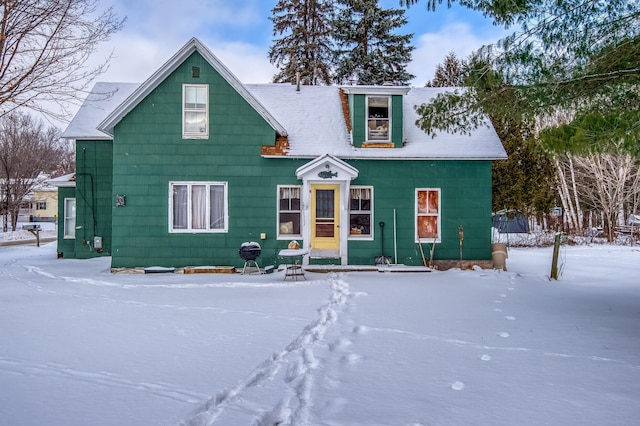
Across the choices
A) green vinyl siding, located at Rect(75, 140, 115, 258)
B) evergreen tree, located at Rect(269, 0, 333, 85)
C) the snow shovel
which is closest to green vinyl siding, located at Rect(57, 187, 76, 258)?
green vinyl siding, located at Rect(75, 140, 115, 258)

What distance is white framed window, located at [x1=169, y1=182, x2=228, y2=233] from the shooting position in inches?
468

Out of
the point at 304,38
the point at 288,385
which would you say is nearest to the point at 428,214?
the point at 288,385

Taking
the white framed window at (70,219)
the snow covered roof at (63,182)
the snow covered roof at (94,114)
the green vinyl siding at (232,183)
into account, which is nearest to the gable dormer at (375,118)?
the green vinyl siding at (232,183)

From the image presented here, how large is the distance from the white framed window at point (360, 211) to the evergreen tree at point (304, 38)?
16.0 meters

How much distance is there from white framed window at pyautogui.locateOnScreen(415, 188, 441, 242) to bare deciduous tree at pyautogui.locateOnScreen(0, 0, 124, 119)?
8.27m

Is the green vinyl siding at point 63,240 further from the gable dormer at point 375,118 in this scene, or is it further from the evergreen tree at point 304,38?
the evergreen tree at point 304,38

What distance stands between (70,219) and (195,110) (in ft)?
21.2

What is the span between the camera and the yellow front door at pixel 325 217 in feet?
40.0

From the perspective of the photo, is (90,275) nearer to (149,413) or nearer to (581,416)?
(149,413)

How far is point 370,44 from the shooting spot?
2720 cm

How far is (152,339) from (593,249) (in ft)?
61.5

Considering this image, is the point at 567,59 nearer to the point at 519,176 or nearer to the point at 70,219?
the point at 519,176

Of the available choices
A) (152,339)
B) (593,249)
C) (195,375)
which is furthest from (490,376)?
(593,249)

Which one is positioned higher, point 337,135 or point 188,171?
point 337,135
